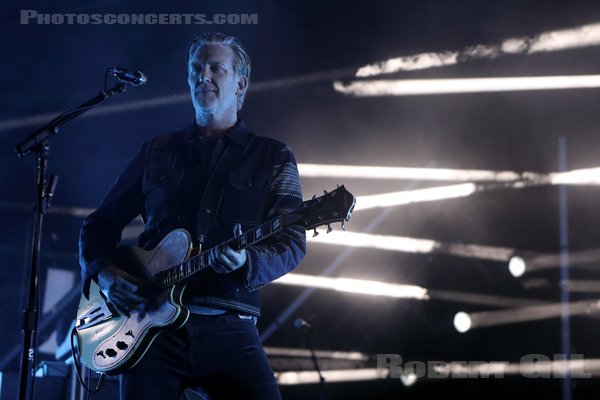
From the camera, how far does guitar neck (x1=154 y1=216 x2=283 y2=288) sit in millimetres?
2520

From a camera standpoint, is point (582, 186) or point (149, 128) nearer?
point (149, 128)

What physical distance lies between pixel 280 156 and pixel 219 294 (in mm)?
652

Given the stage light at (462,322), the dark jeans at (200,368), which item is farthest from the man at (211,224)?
the stage light at (462,322)

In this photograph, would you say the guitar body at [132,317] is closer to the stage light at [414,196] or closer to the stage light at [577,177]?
the stage light at [414,196]

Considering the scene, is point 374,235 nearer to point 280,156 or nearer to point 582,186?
point 582,186

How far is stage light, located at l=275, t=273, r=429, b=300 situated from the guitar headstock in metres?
6.13

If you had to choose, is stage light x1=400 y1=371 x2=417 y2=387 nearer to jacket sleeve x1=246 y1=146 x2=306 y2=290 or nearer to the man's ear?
the man's ear

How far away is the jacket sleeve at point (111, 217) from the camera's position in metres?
2.91

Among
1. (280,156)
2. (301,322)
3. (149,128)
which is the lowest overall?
(301,322)


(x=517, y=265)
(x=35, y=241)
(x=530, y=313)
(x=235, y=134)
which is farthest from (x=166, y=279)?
(x=530, y=313)

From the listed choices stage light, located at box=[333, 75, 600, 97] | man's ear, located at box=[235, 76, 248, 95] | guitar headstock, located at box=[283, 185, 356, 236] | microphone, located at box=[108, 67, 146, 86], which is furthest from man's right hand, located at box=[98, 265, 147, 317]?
stage light, located at box=[333, 75, 600, 97]

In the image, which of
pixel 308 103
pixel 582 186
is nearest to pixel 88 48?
pixel 308 103

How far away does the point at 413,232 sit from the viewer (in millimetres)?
8695

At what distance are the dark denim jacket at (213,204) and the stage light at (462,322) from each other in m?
6.19
